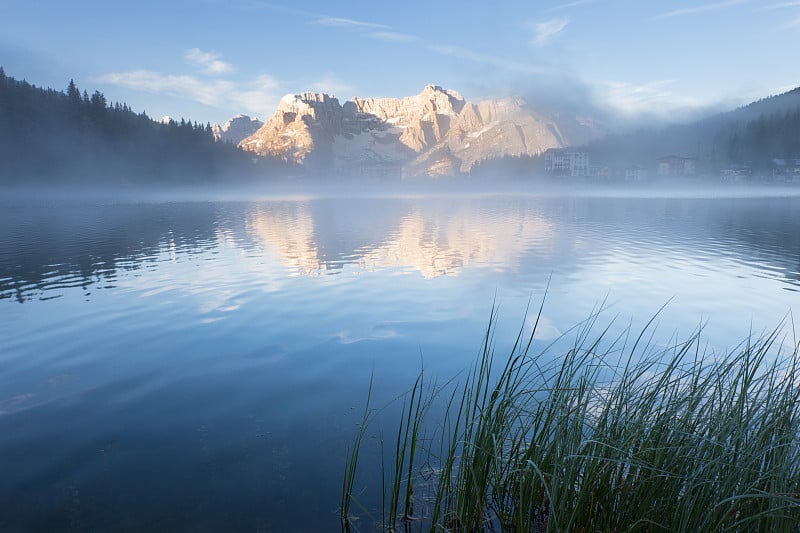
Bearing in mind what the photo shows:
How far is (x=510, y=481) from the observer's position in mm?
5254

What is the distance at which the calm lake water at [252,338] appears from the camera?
6176 mm

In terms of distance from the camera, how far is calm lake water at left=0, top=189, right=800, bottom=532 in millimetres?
6176

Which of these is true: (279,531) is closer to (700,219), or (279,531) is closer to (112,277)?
(112,277)

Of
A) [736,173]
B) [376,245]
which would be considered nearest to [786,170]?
[736,173]

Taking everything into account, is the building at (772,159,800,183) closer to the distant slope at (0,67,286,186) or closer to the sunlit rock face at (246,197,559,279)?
the sunlit rock face at (246,197,559,279)

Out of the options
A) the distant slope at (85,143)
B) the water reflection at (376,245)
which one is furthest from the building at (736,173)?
the distant slope at (85,143)

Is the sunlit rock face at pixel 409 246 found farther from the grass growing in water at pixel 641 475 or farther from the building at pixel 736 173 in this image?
the building at pixel 736 173

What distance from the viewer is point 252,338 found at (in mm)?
13016

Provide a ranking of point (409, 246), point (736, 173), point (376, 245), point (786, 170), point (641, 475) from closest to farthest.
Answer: point (641, 475), point (409, 246), point (376, 245), point (786, 170), point (736, 173)

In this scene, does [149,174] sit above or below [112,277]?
above

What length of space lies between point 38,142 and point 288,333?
13738 cm

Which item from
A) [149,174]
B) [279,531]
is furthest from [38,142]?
[279,531]

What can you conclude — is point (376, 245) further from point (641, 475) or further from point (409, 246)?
point (641, 475)

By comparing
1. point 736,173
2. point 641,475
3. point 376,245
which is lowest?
point 376,245
